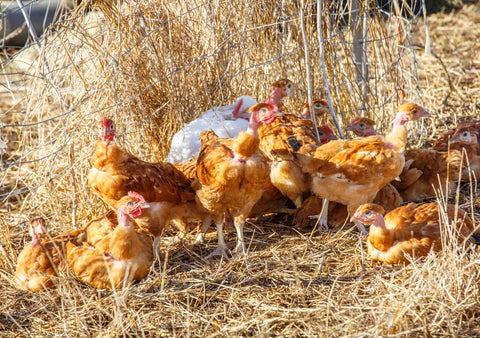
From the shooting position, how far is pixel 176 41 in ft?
15.3

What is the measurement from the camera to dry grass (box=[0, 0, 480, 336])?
9.73 ft

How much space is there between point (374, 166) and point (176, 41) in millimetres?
2053

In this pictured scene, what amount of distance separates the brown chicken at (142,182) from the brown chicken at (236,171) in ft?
0.76

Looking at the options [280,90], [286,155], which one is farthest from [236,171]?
[280,90]

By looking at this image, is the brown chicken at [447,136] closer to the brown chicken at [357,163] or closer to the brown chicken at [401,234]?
the brown chicken at [357,163]

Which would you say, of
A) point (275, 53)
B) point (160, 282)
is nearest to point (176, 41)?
point (275, 53)

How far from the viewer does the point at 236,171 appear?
3.63 metres

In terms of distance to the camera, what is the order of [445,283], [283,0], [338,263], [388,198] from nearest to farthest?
[445,283] < [338,263] < [388,198] < [283,0]

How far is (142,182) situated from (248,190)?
768mm

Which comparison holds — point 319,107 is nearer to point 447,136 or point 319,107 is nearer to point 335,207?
point 335,207

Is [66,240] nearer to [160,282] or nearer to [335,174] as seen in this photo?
[160,282]

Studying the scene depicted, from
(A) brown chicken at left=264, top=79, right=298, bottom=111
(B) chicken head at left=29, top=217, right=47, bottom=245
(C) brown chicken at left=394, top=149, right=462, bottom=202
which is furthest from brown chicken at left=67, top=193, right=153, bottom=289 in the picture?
(C) brown chicken at left=394, top=149, right=462, bottom=202

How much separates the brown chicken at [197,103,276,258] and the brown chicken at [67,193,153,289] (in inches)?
20.0

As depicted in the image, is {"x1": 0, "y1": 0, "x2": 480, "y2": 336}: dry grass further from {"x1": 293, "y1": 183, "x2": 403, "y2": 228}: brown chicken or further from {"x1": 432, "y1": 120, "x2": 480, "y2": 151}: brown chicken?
{"x1": 432, "y1": 120, "x2": 480, "y2": 151}: brown chicken
